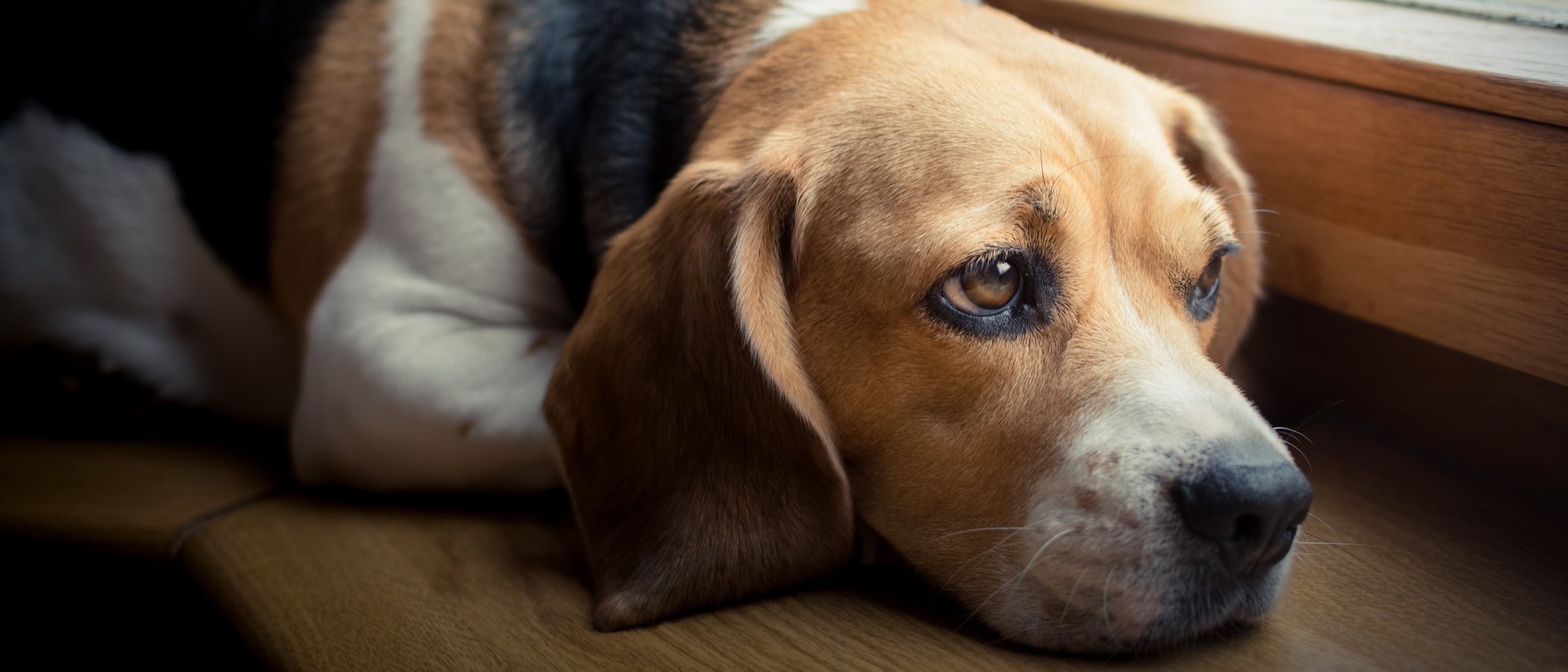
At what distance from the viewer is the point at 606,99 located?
2311mm

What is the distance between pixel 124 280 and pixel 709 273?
1.81 m

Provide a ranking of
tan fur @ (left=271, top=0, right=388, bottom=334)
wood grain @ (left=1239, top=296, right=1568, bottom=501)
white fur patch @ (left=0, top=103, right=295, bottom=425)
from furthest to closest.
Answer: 1. white fur patch @ (left=0, top=103, right=295, bottom=425)
2. tan fur @ (left=271, top=0, right=388, bottom=334)
3. wood grain @ (left=1239, top=296, right=1568, bottom=501)

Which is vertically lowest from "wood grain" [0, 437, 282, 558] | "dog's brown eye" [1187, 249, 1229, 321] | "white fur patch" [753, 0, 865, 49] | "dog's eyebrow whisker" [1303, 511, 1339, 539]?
"wood grain" [0, 437, 282, 558]

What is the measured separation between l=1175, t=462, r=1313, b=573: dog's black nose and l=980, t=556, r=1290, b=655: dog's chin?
57mm

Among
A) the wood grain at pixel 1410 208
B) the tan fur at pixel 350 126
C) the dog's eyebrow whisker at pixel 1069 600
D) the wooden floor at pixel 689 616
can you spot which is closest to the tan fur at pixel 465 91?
the tan fur at pixel 350 126

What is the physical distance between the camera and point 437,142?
2.32 m

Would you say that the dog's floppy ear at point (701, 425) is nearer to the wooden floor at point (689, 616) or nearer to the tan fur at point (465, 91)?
the wooden floor at point (689, 616)

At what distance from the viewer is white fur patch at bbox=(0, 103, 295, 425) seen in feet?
8.80

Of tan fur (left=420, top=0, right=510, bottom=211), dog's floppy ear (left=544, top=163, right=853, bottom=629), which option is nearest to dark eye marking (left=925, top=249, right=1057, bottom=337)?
dog's floppy ear (left=544, top=163, right=853, bottom=629)

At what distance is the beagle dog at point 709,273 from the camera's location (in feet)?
5.56

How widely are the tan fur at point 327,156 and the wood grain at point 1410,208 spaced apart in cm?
195

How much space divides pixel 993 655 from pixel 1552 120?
1373mm

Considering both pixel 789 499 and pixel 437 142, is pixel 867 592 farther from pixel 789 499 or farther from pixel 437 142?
pixel 437 142

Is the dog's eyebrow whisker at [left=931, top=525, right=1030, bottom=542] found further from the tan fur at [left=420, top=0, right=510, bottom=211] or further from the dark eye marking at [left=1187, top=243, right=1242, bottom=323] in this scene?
the tan fur at [left=420, top=0, right=510, bottom=211]
